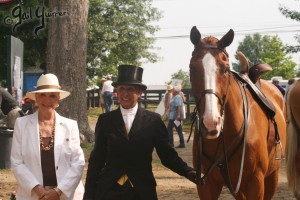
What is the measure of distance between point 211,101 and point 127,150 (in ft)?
2.80

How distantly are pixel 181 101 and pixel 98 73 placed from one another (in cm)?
2358

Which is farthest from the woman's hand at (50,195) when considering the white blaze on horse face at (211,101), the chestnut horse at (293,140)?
the chestnut horse at (293,140)

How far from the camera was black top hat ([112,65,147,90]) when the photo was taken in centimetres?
471

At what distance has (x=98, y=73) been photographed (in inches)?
1532

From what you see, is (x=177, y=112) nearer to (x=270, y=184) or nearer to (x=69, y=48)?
(x=69, y=48)

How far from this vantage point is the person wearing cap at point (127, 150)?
470 cm

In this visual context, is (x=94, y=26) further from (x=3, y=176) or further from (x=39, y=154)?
(x=39, y=154)

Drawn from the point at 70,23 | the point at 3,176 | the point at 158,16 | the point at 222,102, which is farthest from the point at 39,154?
the point at 158,16

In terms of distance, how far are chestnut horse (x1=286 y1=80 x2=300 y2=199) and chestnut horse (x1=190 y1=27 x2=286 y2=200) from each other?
205 centimetres

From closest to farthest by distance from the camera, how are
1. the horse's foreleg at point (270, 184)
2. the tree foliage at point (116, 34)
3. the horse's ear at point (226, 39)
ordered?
the horse's ear at point (226, 39)
the horse's foreleg at point (270, 184)
the tree foliage at point (116, 34)

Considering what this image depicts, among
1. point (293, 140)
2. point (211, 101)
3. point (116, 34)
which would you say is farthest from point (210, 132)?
point (116, 34)

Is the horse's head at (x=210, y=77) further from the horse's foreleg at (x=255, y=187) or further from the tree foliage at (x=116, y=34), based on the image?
the tree foliage at (x=116, y=34)

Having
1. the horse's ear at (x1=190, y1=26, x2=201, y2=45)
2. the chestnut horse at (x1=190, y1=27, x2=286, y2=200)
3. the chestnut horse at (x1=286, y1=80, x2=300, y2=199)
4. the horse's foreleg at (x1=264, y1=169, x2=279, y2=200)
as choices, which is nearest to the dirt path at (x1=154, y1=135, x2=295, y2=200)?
the chestnut horse at (x1=286, y1=80, x2=300, y2=199)

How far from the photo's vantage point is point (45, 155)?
15.7ft
